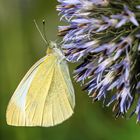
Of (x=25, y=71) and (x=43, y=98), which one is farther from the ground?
(x=25, y=71)

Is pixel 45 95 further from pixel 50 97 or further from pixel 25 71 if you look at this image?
pixel 25 71

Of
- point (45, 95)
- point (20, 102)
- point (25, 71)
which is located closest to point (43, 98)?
point (45, 95)

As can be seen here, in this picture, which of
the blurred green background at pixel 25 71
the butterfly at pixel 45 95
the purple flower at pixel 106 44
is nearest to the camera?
the purple flower at pixel 106 44

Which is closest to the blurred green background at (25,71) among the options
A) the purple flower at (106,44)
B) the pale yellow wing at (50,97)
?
the pale yellow wing at (50,97)

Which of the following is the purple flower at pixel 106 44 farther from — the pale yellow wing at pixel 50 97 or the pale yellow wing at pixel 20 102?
the pale yellow wing at pixel 20 102

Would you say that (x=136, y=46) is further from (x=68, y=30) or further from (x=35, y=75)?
(x=35, y=75)

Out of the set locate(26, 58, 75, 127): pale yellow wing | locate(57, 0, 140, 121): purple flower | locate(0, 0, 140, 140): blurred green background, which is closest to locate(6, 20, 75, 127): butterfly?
locate(26, 58, 75, 127): pale yellow wing
